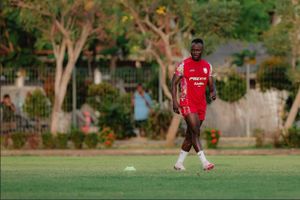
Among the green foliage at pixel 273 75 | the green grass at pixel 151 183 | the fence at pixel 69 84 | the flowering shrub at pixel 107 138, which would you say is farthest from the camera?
the fence at pixel 69 84

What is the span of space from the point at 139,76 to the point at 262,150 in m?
10.9

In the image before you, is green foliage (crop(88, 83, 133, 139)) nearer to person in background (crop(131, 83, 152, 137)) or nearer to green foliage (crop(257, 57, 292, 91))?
person in background (crop(131, 83, 152, 137))

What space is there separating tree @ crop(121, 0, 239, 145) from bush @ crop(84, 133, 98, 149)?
3010 mm

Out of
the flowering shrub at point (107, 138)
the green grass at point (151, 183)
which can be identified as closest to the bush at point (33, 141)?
the flowering shrub at point (107, 138)

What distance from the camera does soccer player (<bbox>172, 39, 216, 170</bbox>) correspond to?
21.2m

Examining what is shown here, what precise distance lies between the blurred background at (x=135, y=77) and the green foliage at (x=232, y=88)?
0.03 metres

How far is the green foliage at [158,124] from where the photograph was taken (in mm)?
42125

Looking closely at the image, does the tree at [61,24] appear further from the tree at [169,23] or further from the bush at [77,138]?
the bush at [77,138]

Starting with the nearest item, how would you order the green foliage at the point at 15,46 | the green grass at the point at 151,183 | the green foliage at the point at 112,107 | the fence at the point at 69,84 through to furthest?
the green grass at the point at 151,183, the green foliage at the point at 112,107, the fence at the point at 69,84, the green foliage at the point at 15,46

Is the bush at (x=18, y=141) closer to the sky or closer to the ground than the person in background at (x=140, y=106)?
closer to the ground

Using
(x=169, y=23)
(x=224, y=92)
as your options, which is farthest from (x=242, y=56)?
(x=169, y=23)

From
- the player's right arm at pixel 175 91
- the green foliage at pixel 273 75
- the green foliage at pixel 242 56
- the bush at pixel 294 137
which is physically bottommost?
the bush at pixel 294 137

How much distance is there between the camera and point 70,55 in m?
40.7

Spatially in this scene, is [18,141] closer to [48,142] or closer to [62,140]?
[48,142]
